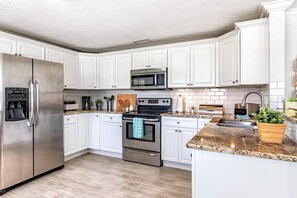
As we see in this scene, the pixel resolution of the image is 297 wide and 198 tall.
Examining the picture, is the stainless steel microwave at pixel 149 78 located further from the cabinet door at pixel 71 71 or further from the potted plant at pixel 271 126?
the potted plant at pixel 271 126

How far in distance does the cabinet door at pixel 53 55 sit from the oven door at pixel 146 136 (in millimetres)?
1775

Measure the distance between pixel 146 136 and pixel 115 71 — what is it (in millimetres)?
1651

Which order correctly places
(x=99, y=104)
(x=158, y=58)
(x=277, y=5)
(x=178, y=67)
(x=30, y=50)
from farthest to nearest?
(x=99, y=104)
(x=158, y=58)
(x=178, y=67)
(x=30, y=50)
(x=277, y=5)

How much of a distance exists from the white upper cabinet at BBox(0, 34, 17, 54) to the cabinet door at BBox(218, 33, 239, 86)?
131 inches

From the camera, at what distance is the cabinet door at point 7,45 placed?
270cm

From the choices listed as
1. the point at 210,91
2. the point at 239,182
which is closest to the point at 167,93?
the point at 210,91

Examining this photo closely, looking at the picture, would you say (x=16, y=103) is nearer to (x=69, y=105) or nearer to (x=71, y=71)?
(x=69, y=105)

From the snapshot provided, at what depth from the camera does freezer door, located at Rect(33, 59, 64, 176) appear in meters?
2.70

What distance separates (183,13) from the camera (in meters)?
2.46

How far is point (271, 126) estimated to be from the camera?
1.35m

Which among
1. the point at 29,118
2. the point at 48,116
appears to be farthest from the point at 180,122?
the point at 29,118

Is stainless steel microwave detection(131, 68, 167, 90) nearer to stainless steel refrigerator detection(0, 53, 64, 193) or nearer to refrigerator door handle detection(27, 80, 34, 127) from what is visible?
stainless steel refrigerator detection(0, 53, 64, 193)

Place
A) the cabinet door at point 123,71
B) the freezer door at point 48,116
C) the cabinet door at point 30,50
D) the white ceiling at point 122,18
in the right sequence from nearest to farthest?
the white ceiling at point 122,18
the freezer door at point 48,116
the cabinet door at point 30,50
the cabinet door at point 123,71

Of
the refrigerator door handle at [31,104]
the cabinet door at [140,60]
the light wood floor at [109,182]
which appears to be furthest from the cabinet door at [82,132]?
the cabinet door at [140,60]
